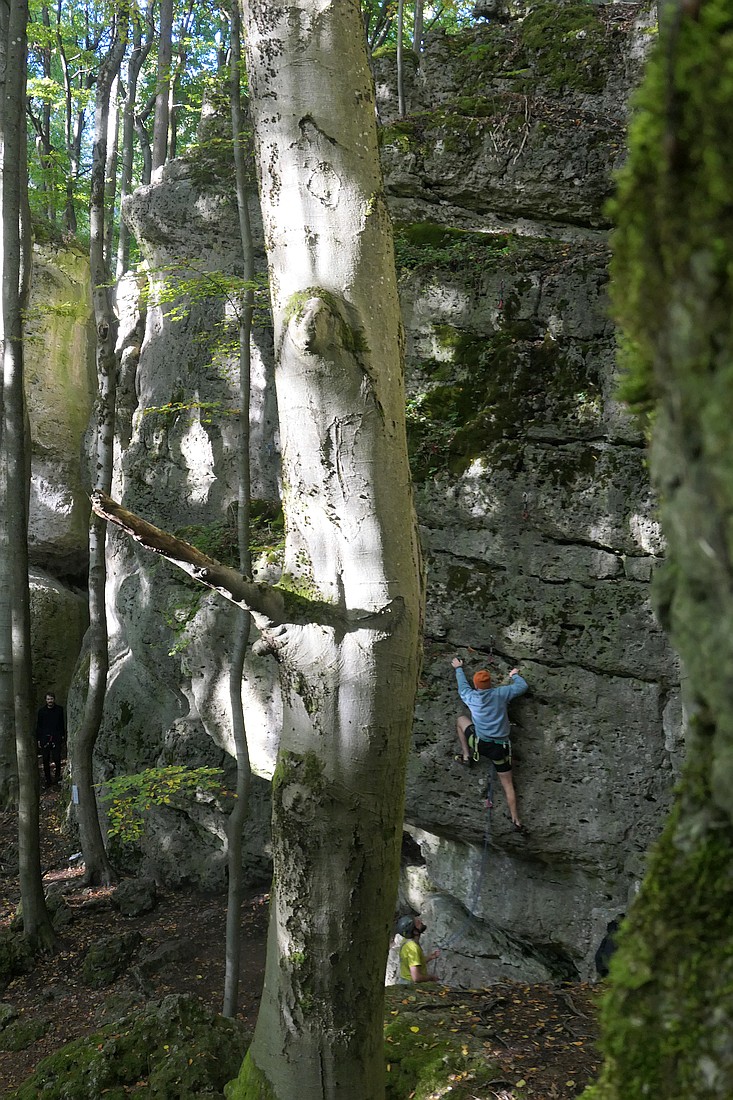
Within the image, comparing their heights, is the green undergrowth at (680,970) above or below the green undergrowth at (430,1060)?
above

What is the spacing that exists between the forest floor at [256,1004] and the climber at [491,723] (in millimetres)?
1829

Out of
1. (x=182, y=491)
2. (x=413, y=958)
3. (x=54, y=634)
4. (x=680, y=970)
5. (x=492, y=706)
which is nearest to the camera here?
(x=680, y=970)

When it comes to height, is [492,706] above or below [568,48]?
below

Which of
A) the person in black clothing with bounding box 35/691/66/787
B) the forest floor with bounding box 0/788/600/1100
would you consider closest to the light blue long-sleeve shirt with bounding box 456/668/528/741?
the forest floor with bounding box 0/788/600/1100

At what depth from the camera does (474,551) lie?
301 inches

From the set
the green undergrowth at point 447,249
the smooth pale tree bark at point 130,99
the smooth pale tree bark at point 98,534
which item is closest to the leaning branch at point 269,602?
the green undergrowth at point 447,249

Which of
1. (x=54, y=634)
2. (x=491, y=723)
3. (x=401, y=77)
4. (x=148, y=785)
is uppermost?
(x=401, y=77)

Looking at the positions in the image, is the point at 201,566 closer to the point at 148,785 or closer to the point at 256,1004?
the point at 148,785

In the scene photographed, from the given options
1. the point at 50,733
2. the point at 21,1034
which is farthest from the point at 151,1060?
the point at 50,733

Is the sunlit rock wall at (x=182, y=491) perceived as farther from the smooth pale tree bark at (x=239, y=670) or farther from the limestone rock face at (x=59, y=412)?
the limestone rock face at (x=59, y=412)

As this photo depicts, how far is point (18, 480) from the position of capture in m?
8.23

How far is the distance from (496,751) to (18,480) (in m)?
5.56

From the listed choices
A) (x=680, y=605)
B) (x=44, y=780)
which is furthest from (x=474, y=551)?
(x=44, y=780)

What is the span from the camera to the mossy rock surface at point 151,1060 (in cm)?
459
